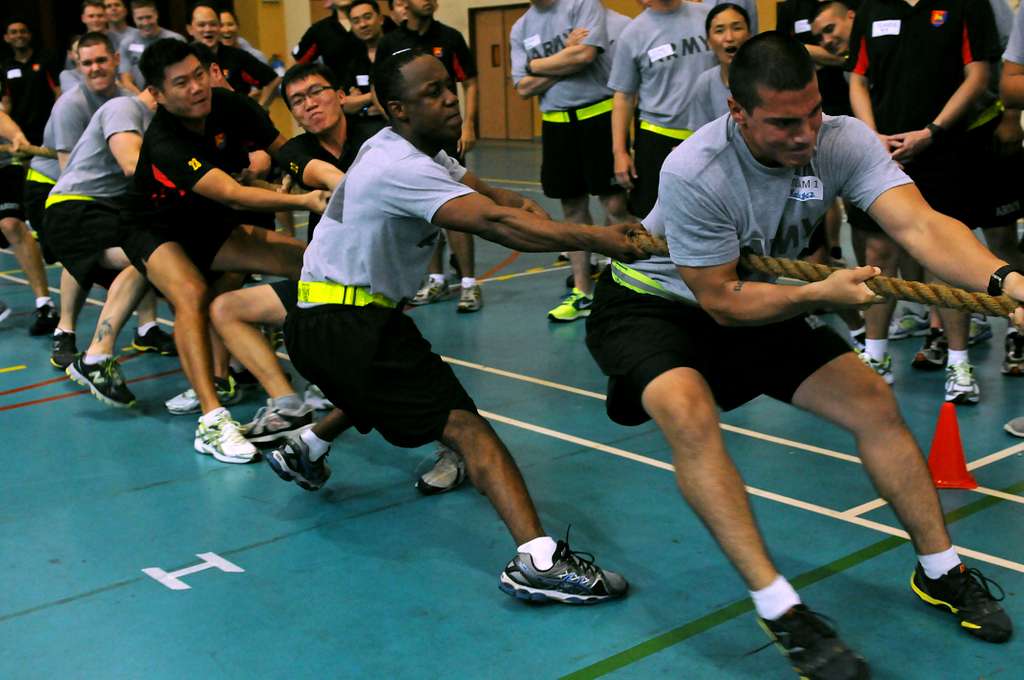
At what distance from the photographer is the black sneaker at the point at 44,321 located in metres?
7.75

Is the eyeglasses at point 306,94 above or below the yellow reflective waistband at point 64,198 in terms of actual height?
above

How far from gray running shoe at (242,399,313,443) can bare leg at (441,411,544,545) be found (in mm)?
1592

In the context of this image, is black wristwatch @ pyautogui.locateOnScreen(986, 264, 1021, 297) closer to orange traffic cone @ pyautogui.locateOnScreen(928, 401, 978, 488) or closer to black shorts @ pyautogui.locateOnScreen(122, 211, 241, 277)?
orange traffic cone @ pyautogui.locateOnScreen(928, 401, 978, 488)

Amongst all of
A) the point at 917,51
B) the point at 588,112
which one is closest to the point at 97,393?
the point at 588,112

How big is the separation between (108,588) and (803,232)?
97.2 inches

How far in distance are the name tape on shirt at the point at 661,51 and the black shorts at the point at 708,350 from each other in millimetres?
3410

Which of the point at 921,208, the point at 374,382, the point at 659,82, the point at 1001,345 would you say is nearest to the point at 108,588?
the point at 374,382

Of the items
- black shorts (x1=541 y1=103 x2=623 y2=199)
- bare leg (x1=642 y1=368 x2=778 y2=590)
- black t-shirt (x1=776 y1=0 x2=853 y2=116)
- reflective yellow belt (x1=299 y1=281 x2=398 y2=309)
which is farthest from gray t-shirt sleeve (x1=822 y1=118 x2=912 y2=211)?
black shorts (x1=541 y1=103 x2=623 y2=199)

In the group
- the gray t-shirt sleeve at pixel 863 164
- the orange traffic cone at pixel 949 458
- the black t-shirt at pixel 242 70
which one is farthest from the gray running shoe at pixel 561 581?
the black t-shirt at pixel 242 70

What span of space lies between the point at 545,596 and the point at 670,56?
13.0 feet

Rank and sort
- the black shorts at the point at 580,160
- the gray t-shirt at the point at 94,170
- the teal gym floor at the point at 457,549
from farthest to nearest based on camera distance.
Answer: the black shorts at the point at 580,160
the gray t-shirt at the point at 94,170
the teal gym floor at the point at 457,549

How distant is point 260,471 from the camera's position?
495cm

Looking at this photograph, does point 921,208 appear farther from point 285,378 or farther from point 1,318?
point 1,318

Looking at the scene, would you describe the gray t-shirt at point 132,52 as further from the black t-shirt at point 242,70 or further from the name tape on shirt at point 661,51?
the name tape on shirt at point 661,51
